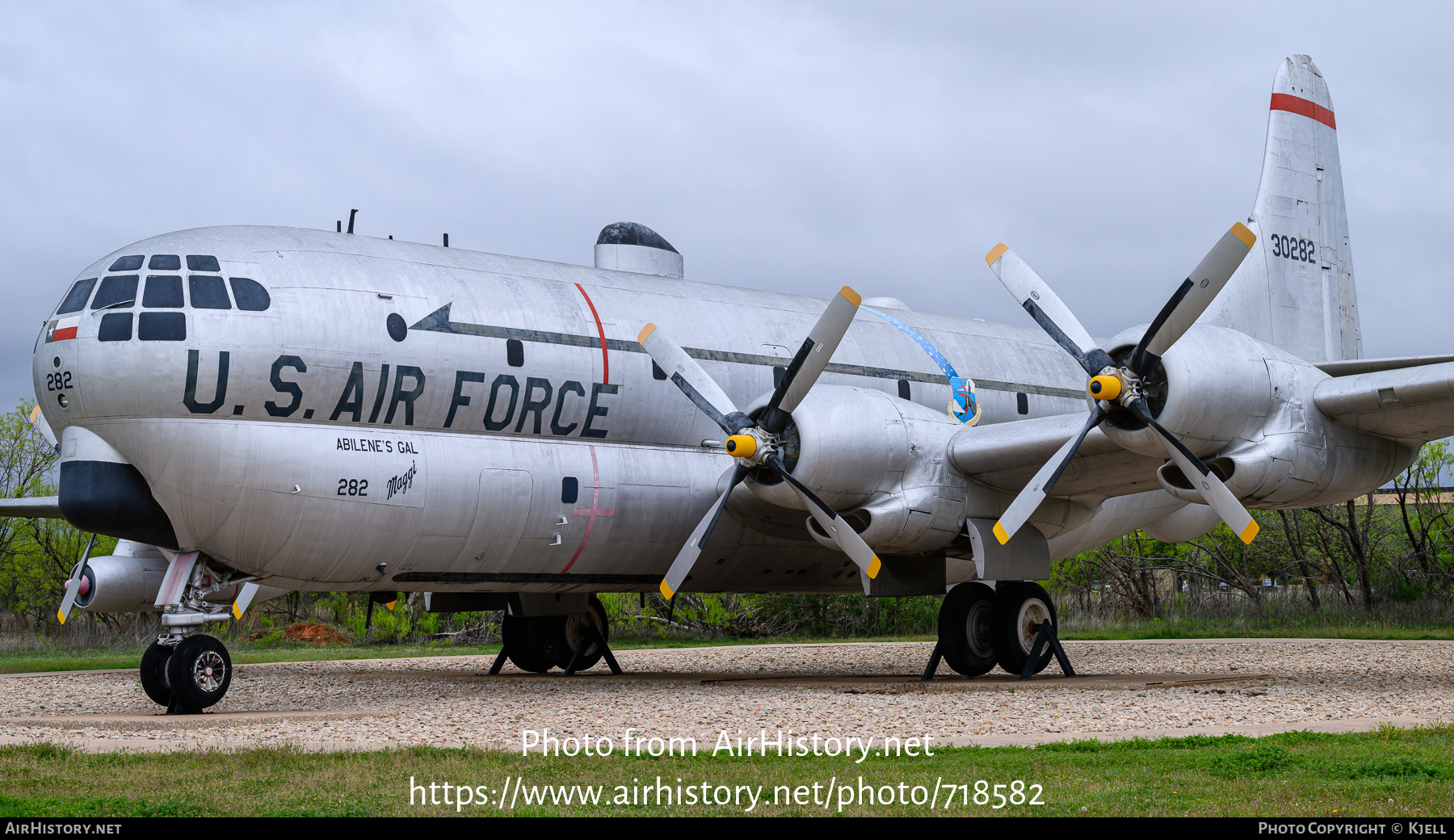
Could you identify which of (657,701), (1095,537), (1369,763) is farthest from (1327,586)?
(1369,763)

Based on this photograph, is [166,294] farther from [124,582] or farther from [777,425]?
[777,425]

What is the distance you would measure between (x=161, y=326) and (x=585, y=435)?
15.5 feet

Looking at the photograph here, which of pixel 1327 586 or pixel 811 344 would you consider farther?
pixel 1327 586

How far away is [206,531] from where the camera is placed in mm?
12961

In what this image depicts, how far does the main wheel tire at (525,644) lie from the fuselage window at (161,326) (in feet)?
25.3

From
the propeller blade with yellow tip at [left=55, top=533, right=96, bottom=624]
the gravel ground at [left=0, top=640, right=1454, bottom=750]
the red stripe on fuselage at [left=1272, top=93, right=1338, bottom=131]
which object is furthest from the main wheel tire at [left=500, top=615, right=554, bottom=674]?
the red stripe on fuselage at [left=1272, top=93, right=1338, bottom=131]

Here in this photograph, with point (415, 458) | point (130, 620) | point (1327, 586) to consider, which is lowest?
point (130, 620)

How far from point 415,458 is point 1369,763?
9.36 meters

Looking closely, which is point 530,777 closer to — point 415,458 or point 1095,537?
point 415,458

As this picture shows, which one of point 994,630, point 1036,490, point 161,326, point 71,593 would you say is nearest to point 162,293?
point 161,326

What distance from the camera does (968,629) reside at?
16.2m

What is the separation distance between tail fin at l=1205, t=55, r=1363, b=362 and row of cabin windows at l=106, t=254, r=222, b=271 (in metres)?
13.0

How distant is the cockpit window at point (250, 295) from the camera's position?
13070 millimetres

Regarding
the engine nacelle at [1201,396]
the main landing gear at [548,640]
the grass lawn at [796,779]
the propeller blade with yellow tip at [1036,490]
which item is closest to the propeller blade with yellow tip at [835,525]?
the propeller blade with yellow tip at [1036,490]
